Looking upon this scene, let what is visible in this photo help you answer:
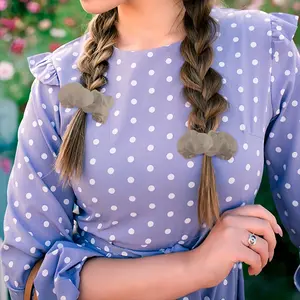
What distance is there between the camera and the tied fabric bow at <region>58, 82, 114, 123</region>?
1.13 metres

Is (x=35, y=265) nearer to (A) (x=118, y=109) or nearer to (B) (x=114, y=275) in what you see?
(B) (x=114, y=275)

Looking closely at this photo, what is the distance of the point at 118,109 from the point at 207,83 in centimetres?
19

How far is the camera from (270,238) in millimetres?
1064

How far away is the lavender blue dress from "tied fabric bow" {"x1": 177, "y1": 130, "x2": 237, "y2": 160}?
17 mm

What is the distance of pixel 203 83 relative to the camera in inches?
43.3

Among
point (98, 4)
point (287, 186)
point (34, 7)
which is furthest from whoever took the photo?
point (34, 7)

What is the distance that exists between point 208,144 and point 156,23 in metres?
0.30

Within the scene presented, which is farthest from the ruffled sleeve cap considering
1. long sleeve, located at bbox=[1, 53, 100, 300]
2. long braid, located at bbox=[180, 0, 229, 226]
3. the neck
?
long braid, located at bbox=[180, 0, 229, 226]

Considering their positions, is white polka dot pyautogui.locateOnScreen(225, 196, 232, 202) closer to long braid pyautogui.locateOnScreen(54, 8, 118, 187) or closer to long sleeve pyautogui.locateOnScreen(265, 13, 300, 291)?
long sleeve pyautogui.locateOnScreen(265, 13, 300, 291)

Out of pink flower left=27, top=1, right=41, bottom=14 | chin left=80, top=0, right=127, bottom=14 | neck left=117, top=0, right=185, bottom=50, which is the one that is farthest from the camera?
pink flower left=27, top=1, right=41, bottom=14

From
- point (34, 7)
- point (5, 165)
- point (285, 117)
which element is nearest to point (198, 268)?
point (285, 117)

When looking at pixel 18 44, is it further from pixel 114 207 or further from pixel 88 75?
pixel 114 207

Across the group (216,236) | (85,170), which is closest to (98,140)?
(85,170)

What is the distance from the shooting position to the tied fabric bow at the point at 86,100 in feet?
3.70
